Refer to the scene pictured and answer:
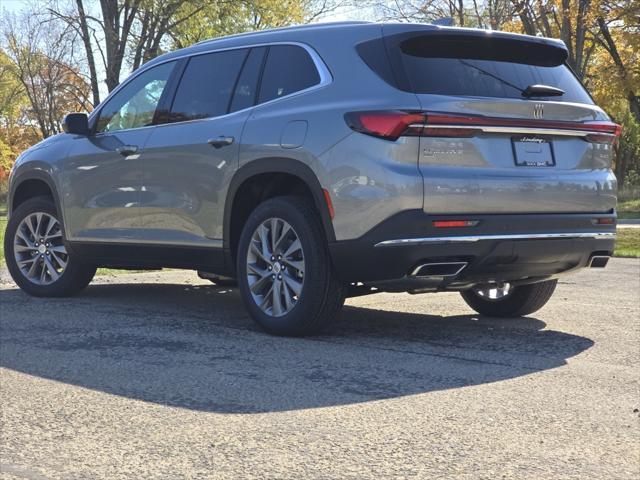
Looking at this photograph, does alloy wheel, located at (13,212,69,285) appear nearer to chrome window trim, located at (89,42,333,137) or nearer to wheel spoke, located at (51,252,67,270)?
wheel spoke, located at (51,252,67,270)

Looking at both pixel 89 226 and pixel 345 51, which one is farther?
pixel 89 226

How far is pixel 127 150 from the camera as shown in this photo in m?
7.62

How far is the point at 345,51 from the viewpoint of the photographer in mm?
6234

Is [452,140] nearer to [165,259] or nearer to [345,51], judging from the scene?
[345,51]

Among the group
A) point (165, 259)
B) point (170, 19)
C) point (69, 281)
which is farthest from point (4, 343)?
point (170, 19)

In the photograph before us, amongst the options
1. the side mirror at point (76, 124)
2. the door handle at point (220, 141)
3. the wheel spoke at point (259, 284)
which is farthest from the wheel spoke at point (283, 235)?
the side mirror at point (76, 124)

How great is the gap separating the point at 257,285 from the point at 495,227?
1606 mm

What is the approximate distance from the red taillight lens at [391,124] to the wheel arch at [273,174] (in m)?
0.50

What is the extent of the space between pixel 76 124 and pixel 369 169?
328 centimetres

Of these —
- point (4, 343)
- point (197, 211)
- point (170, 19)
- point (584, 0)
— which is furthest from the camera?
point (170, 19)

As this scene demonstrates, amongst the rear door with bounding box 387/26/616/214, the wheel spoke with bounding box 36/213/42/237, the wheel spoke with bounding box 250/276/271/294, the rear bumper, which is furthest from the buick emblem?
the wheel spoke with bounding box 36/213/42/237

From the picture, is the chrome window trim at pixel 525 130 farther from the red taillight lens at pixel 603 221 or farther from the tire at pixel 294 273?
the tire at pixel 294 273

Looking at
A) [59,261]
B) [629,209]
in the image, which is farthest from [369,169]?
[629,209]

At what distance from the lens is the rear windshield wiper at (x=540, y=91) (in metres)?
6.17
